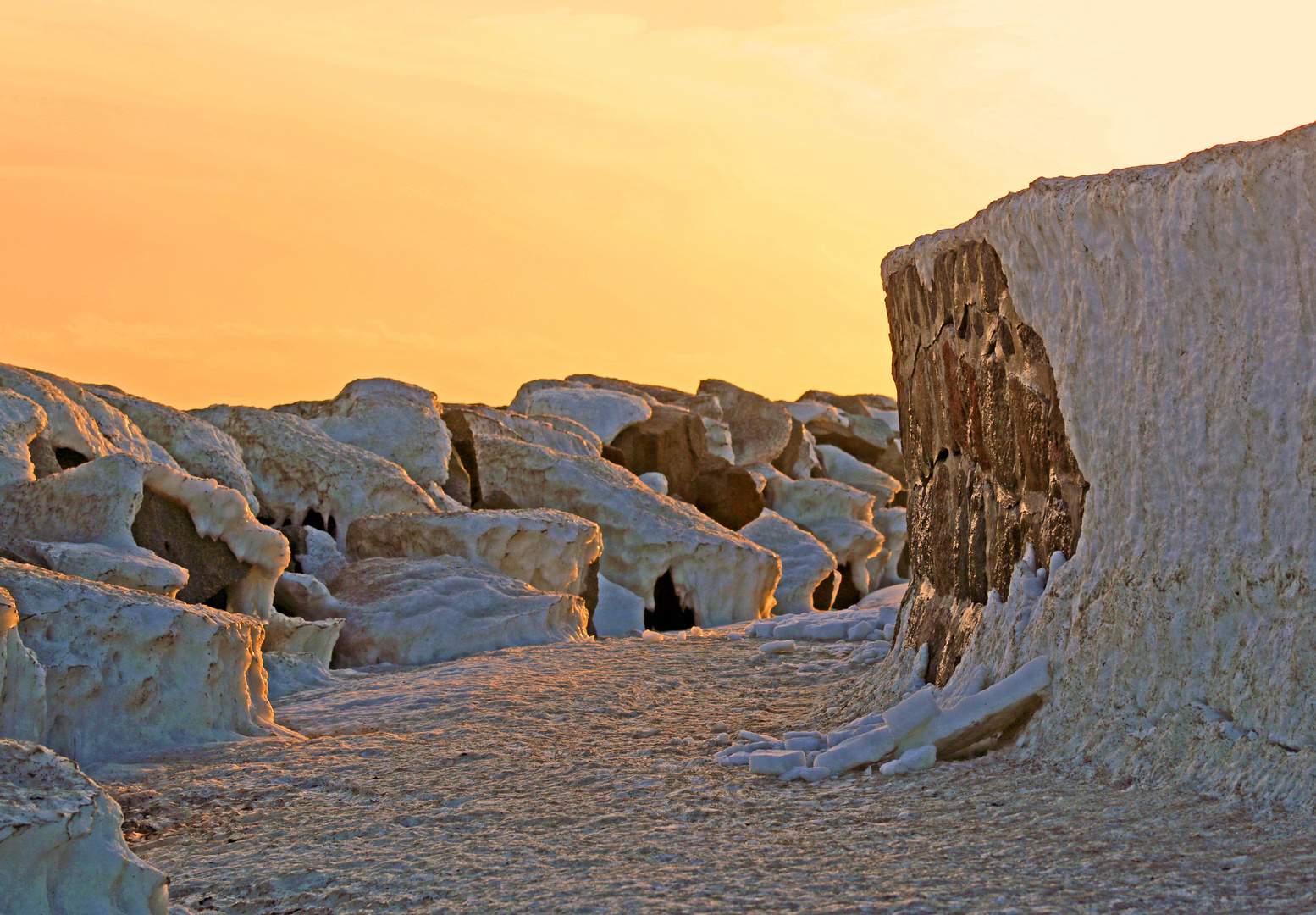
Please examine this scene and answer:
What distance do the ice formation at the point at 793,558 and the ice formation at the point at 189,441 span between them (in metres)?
6.75

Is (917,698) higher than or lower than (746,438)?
lower

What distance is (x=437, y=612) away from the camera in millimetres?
9477

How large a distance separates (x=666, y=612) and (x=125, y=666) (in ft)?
29.1

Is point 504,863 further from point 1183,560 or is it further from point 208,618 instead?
point 208,618

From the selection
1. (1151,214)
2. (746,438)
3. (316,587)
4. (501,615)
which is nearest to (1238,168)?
(1151,214)

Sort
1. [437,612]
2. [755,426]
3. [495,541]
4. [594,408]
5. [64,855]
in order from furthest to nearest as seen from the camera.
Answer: [755,426], [594,408], [495,541], [437,612], [64,855]

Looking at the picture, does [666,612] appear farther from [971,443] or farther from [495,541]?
[971,443]

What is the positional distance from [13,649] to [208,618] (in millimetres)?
1008

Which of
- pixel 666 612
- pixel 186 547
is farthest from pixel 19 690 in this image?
pixel 666 612

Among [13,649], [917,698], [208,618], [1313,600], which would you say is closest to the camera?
[1313,600]

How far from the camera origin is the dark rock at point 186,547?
26.9ft

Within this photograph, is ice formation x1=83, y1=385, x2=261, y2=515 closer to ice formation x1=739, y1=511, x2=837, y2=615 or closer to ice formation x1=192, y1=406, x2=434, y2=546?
ice formation x1=192, y1=406, x2=434, y2=546

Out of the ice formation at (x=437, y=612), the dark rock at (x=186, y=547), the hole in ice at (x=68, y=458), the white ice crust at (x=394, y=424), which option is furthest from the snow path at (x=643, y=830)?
the white ice crust at (x=394, y=424)

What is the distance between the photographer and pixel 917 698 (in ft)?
15.1
